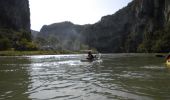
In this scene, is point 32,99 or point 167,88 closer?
point 32,99

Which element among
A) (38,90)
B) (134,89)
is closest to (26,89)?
(38,90)

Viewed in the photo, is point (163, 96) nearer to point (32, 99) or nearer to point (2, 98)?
point (32, 99)

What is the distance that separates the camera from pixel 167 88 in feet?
74.9

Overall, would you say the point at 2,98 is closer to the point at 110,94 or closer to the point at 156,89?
the point at 110,94

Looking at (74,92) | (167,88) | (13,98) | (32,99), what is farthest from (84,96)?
(167,88)

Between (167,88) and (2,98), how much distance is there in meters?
12.3

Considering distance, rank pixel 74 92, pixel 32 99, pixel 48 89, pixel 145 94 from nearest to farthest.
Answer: pixel 32 99
pixel 145 94
pixel 74 92
pixel 48 89

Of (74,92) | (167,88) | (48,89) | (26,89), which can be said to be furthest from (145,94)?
(26,89)

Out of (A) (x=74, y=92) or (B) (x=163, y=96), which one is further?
(A) (x=74, y=92)

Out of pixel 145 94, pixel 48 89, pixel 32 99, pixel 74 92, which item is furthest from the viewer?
pixel 48 89

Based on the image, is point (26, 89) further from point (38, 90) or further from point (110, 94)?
point (110, 94)

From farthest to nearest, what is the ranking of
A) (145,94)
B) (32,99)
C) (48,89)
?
1. (48,89)
2. (145,94)
3. (32,99)

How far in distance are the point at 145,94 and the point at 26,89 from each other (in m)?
9.37

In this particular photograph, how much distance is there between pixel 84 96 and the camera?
20125 mm
